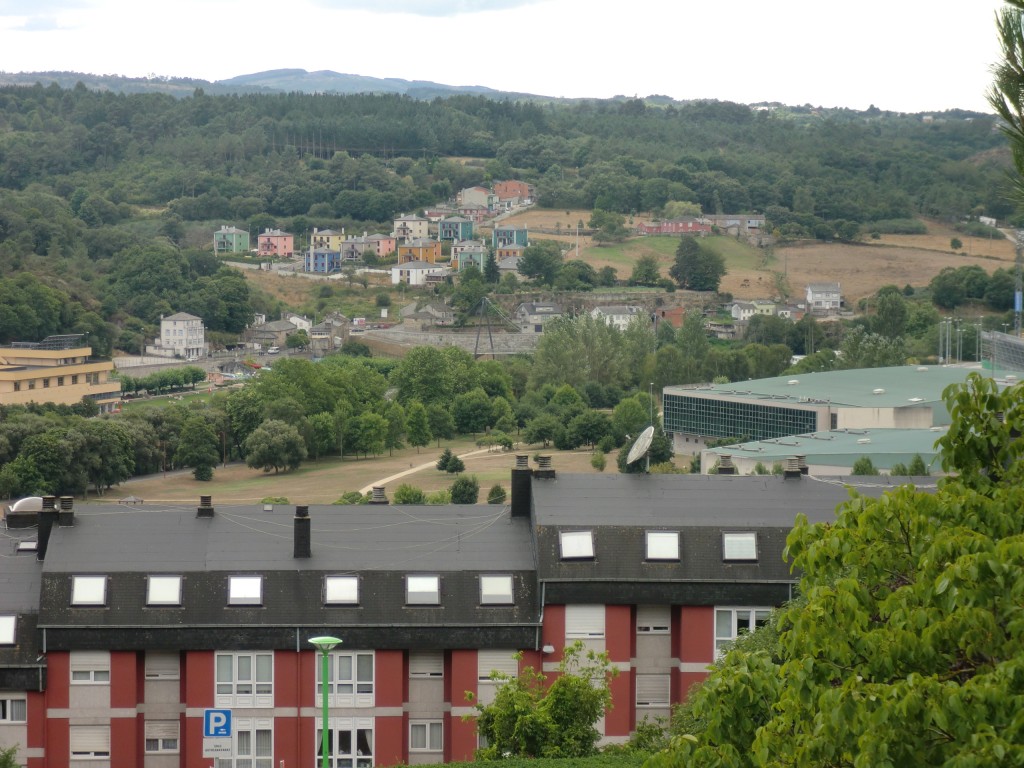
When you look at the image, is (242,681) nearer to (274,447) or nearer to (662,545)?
(662,545)

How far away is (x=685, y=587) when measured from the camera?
14914 mm

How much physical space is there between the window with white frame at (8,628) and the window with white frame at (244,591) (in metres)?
1.85

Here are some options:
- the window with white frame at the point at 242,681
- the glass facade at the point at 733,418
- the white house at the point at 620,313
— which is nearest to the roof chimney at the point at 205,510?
the window with white frame at the point at 242,681

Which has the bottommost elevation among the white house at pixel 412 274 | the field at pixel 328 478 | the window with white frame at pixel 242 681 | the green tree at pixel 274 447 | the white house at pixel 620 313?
the field at pixel 328 478

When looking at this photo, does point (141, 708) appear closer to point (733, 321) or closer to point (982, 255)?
point (733, 321)

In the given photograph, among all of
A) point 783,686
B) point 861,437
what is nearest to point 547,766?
point 783,686

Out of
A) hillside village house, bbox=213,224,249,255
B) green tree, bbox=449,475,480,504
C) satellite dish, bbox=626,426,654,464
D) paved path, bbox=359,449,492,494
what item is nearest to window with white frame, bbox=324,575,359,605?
satellite dish, bbox=626,426,654,464

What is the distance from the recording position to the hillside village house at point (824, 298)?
97.8m

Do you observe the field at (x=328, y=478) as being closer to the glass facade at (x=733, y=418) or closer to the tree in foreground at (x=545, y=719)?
the glass facade at (x=733, y=418)

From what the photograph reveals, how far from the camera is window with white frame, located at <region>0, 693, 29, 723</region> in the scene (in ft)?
47.4

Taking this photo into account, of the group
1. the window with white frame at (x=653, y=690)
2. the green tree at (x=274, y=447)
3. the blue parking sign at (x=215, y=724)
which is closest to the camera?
the blue parking sign at (x=215, y=724)

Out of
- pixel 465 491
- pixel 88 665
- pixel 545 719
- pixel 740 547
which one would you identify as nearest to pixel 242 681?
pixel 88 665

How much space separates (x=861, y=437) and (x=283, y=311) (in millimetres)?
55337

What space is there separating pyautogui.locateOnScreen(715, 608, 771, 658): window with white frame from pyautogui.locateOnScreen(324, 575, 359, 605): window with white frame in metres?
3.23
